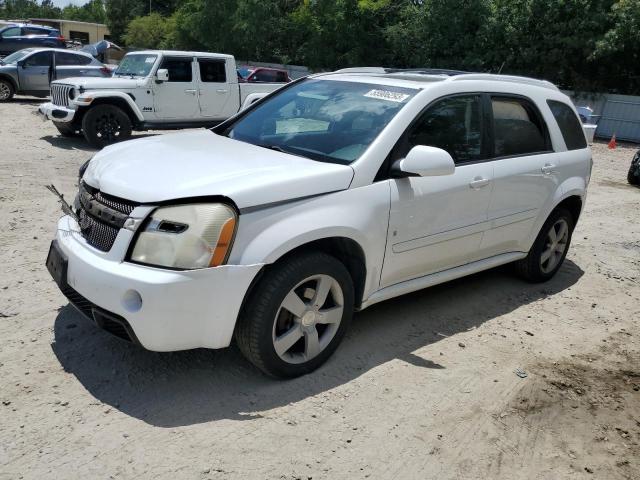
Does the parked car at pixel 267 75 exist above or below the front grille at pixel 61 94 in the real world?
above

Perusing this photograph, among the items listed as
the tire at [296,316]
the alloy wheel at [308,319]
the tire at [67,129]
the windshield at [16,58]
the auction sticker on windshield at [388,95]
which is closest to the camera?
the tire at [296,316]

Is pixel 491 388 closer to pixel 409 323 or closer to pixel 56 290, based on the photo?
pixel 409 323

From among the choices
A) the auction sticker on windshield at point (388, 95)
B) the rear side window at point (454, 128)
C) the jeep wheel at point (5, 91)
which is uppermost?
the auction sticker on windshield at point (388, 95)

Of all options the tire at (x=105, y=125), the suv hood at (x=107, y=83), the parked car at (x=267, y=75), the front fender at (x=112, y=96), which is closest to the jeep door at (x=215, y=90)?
the suv hood at (x=107, y=83)

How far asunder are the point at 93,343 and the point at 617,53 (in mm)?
23107

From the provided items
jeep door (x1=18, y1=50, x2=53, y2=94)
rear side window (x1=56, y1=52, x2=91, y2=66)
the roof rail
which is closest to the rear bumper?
rear side window (x1=56, y1=52, x2=91, y2=66)

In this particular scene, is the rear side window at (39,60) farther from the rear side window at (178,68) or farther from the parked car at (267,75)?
the rear side window at (178,68)

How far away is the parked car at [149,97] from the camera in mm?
10867

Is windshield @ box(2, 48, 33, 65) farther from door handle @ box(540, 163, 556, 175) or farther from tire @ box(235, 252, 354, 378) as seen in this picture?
tire @ box(235, 252, 354, 378)

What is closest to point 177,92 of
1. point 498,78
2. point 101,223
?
point 498,78

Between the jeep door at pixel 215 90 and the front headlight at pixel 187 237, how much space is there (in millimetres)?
9795

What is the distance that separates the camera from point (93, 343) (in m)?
3.70

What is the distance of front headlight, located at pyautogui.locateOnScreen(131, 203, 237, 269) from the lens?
296 centimetres

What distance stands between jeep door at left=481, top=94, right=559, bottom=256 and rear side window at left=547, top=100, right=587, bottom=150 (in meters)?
0.26
